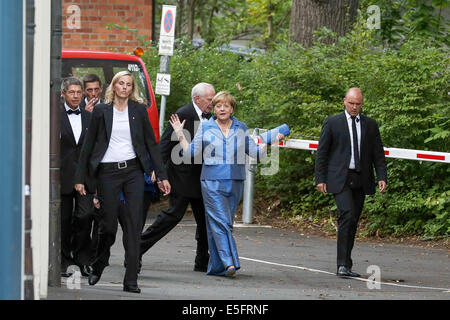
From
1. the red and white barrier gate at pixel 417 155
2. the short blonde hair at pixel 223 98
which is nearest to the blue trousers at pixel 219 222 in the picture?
the short blonde hair at pixel 223 98

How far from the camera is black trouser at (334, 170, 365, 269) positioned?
1042 cm

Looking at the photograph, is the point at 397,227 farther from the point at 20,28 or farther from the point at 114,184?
the point at 20,28

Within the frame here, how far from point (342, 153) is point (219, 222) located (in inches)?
59.4

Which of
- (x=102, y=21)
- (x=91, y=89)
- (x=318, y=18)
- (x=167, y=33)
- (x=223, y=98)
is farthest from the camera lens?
(x=102, y=21)

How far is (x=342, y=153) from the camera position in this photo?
417 inches

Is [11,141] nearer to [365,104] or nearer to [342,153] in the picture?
[342,153]

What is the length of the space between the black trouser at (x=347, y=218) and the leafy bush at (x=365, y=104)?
296 cm

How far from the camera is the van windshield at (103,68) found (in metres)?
15.7

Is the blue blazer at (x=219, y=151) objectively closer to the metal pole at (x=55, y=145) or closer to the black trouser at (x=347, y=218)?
the black trouser at (x=347, y=218)

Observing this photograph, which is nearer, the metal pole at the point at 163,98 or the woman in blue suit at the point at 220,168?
the woman in blue suit at the point at 220,168

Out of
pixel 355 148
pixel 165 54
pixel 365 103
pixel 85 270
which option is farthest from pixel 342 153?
pixel 165 54

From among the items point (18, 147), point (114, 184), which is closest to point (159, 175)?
point (114, 184)

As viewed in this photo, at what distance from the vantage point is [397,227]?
13.7 meters

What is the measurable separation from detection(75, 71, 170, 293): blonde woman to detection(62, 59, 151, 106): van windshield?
6.81 m
